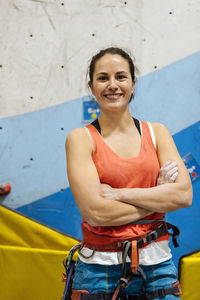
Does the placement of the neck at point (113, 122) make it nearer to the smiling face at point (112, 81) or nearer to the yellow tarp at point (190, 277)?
the smiling face at point (112, 81)

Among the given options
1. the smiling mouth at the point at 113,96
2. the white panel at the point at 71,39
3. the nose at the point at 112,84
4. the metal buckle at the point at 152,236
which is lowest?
the metal buckle at the point at 152,236

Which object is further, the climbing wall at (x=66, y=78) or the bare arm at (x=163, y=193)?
the climbing wall at (x=66, y=78)

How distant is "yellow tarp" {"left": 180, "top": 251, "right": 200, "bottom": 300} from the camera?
1.66 m

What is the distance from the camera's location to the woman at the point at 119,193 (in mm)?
1025

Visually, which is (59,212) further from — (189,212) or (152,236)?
(152,236)

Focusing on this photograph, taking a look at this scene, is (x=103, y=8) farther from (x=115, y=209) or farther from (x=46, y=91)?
(x=115, y=209)

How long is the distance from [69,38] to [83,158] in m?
1.10

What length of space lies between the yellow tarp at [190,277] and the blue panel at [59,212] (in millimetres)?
667

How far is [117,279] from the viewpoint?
103cm

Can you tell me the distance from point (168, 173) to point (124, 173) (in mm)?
162

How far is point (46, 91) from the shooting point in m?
1.94

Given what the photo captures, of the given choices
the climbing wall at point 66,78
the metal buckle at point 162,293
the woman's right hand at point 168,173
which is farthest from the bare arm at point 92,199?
the climbing wall at point 66,78

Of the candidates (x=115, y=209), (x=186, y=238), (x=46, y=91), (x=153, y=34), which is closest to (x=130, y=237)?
(x=115, y=209)

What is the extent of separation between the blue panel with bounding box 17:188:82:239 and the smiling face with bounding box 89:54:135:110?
3.13 ft
